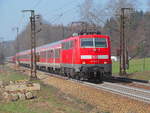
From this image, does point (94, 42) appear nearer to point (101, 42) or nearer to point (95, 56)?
point (101, 42)

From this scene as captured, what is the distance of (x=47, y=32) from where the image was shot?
9019 centimetres

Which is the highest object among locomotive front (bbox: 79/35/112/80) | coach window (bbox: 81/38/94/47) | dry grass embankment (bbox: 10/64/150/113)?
coach window (bbox: 81/38/94/47)

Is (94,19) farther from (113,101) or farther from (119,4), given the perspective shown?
(113,101)

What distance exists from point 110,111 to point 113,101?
2489 mm

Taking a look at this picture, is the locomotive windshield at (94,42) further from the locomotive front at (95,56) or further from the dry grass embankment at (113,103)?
the dry grass embankment at (113,103)

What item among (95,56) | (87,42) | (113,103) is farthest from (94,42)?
(113,103)

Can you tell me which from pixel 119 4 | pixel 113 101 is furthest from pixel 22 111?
pixel 119 4

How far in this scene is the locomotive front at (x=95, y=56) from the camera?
2364 centimetres

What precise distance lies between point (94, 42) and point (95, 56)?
1.05 m

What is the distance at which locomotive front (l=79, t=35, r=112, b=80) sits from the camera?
23.6m

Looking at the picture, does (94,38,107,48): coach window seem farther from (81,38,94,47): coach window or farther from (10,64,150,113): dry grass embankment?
(10,64,150,113): dry grass embankment

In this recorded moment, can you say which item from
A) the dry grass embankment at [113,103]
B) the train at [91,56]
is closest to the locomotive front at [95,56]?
the train at [91,56]

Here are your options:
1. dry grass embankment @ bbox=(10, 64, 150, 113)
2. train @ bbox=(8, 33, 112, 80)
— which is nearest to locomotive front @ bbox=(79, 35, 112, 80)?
train @ bbox=(8, 33, 112, 80)

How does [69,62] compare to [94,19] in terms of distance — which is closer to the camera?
[69,62]
